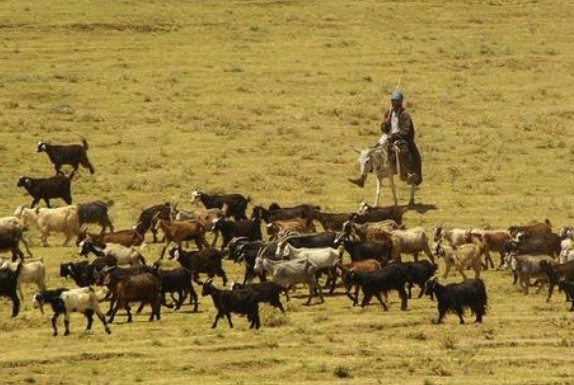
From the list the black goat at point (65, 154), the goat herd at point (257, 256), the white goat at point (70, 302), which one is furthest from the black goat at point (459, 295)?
the black goat at point (65, 154)

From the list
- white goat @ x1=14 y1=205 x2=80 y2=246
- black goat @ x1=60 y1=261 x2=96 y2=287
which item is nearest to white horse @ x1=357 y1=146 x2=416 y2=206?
white goat @ x1=14 y1=205 x2=80 y2=246

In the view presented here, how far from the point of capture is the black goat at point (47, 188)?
35.9 meters

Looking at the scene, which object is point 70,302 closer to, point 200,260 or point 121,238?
point 200,260

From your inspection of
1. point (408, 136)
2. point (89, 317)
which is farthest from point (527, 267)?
point (408, 136)

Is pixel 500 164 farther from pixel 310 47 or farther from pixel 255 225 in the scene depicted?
pixel 310 47

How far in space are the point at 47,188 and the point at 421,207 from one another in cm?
835

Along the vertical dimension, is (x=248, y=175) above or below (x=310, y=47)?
below

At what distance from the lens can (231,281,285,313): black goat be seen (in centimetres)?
2669

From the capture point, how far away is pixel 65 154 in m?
40.6

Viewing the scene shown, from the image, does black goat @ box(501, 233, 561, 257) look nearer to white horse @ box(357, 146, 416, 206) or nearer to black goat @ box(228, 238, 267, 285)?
black goat @ box(228, 238, 267, 285)

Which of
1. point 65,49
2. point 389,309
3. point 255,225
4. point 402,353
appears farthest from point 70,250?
point 65,49

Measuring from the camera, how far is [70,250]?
33188 millimetres

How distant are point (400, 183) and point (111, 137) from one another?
8.50m

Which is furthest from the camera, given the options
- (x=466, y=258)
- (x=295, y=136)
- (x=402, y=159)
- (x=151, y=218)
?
(x=295, y=136)
